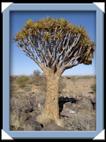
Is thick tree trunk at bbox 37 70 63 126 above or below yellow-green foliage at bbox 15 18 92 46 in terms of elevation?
below

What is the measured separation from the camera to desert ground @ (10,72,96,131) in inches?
465

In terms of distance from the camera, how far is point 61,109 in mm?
12023

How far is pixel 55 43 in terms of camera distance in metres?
11.9

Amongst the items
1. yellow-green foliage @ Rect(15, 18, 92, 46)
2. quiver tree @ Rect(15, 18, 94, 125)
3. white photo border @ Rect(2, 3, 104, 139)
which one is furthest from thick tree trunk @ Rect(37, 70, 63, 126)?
yellow-green foliage @ Rect(15, 18, 92, 46)

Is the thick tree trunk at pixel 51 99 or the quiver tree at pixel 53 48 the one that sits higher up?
the quiver tree at pixel 53 48

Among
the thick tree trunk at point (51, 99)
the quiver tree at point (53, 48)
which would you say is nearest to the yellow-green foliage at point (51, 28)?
the quiver tree at point (53, 48)

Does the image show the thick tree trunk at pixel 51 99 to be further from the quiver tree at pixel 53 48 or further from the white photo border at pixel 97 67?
the white photo border at pixel 97 67

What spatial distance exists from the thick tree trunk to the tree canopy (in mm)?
111

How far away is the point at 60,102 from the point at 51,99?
13cm

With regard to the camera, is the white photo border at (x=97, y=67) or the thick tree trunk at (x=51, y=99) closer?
the white photo border at (x=97, y=67)

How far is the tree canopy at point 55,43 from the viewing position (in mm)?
11828

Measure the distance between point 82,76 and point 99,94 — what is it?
341mm

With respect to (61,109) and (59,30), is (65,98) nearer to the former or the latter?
(61,109)

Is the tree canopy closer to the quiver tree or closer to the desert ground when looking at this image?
the quiver tree
